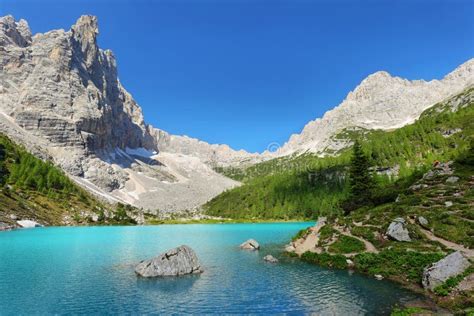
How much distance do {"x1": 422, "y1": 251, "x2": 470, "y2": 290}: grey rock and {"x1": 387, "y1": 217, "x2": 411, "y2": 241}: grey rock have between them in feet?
41.2

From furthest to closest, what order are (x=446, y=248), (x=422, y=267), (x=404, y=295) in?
1. (x=446, y=248)
2. (x=422, y=267)
3. (x=404, y=295)

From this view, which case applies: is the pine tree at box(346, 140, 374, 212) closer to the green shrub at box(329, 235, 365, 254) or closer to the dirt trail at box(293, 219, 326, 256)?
the dirt trail at box(293, 219, 326, 256)

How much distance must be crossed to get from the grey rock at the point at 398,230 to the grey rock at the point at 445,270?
12.5 meters

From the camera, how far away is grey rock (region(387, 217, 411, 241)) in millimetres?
48438

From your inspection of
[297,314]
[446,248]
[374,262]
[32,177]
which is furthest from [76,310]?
[32,177]

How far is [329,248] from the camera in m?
55.5

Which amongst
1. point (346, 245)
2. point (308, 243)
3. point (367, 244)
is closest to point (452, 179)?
point (367, 244)

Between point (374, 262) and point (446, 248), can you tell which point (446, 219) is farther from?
point (374, 262)

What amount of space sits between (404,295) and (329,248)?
21.7m

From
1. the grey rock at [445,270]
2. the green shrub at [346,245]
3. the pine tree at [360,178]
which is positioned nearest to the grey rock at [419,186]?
the pine tree at [360,178]

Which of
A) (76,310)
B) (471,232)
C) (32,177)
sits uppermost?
(32,177)

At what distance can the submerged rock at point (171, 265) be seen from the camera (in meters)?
45.4

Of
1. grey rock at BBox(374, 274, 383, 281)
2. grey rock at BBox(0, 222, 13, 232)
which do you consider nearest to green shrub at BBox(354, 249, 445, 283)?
grey rock at BBox(374, 274, 383, 281)

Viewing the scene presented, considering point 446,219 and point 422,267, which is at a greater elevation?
point 446,219
